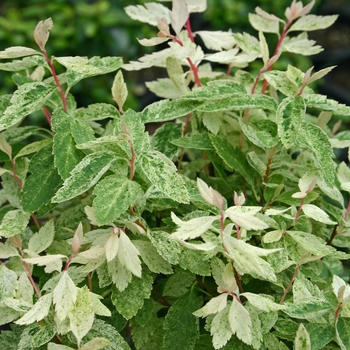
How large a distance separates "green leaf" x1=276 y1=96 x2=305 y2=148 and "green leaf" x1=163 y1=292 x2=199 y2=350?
0.28 metres

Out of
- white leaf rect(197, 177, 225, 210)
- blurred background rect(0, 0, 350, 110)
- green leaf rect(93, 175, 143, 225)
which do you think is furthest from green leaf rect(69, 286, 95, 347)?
blurred background rect(0, 0, 350, 110)

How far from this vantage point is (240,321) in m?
0.71

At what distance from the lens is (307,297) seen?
0.79 meters

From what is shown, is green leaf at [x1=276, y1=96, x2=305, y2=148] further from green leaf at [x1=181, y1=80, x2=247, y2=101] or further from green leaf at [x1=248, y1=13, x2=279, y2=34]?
green leaf at [x1=248, y1=13, x2=279, y2=34]

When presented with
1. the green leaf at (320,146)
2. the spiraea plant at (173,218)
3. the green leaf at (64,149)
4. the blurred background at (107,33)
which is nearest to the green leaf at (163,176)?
the spiraea plant at (173,218)

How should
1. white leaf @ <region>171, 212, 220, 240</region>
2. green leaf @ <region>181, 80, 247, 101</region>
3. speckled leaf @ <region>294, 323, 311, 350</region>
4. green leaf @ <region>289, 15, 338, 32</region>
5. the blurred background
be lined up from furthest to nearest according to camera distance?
the blurred background < green leaf @ <region>289, 15, 338, 32</region> < green leaf @ <region>181, 80, 247, 101</region> < speckled leaf @ <region>294, 323, 311, 350</region> < white leaf @ <region>171, 212, 220, 240</region>

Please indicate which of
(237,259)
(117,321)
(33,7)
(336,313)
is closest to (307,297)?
(336,313)

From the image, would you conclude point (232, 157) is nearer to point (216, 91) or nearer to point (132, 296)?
point (216, 91)

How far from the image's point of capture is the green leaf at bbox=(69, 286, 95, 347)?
2.31 ft

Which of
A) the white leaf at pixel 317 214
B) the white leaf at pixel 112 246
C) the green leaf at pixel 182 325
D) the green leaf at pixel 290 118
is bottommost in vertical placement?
the green leaf at pixel 182 325

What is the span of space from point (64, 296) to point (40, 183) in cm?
21

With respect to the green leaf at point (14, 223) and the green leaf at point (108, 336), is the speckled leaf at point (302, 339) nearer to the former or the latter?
the green leaf at point (108, 336)

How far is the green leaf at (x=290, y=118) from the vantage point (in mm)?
798

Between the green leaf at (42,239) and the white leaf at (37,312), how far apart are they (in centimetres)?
16
